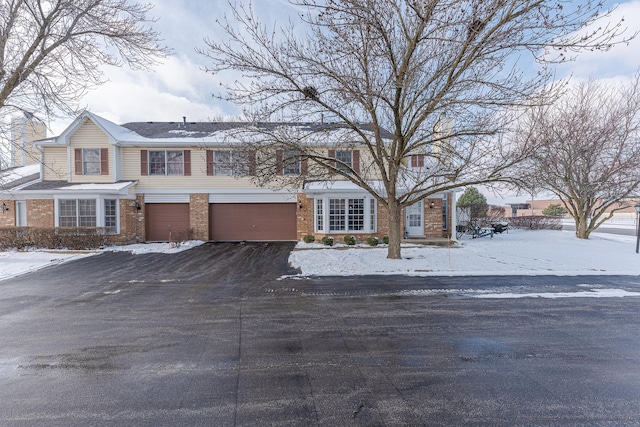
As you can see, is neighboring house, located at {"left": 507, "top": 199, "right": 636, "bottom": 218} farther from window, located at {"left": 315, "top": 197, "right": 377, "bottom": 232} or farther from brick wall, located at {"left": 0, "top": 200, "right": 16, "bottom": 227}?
brick wall, located at {"left": 0, "top": 200, "right": 16, "bottom": 227}

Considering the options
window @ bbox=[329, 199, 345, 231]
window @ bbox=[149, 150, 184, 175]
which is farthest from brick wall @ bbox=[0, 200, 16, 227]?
window @ bbox=[329, 199, 345, 231]

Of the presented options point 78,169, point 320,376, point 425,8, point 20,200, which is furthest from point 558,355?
point 20,200

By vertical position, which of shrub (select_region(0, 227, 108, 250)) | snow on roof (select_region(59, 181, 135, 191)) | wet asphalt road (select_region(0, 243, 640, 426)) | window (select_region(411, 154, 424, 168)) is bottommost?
wet asphalt road (select_region(0, 243, 640, 426))

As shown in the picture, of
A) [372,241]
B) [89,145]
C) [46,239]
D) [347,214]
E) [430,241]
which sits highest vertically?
[89,145]

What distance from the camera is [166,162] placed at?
17000mm

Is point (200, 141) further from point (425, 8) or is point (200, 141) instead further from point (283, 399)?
point (283, 399)

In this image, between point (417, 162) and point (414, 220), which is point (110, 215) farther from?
point (417, 162)

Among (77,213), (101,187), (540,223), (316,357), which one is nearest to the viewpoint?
(316,357)

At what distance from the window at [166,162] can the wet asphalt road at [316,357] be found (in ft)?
35.0

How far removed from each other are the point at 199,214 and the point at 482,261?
1433 centimetres

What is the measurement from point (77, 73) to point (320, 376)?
12.8m

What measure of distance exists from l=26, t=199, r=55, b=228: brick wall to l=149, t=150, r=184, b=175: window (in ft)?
16.7

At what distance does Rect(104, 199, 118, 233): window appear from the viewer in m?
15.5

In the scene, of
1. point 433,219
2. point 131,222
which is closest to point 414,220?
point 433,219
